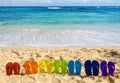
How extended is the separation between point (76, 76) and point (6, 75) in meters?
1.40

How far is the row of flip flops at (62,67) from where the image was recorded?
4.50m

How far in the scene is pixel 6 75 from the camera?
4727 mm

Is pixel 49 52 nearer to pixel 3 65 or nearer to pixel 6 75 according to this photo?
pixel 3 65

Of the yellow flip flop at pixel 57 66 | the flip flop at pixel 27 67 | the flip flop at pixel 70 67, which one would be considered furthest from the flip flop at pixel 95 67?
the flip flop at pixel 27 67

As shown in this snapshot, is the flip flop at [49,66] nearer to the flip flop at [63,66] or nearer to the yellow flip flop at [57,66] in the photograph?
the yellow flip flop at [57,66]

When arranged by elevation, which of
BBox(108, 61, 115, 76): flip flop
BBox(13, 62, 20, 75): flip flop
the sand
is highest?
BBox(108, 61, 115, 76): flip flop

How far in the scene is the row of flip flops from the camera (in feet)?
14.8

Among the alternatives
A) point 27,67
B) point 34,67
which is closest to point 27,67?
point 27,67

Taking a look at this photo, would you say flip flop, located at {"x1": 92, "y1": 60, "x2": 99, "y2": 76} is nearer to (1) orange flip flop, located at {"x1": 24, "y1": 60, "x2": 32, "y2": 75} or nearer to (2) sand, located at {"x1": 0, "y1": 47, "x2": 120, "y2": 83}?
(2) sand, located at {"x1": 0, "y1": 47, "x2": 120, "y2": 83}

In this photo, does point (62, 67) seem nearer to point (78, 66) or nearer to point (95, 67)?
point (78, 66)

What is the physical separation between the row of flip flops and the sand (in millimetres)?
87

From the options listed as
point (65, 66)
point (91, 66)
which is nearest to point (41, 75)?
point (65, 66)

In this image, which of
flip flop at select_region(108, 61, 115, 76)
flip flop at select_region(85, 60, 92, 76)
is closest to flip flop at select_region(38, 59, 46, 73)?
flip flop at select_region(85, 60, 92, 76)

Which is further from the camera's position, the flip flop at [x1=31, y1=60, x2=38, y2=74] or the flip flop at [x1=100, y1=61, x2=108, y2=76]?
the flip flop at [x1=31, y1=60, x2=38, y2=74]
